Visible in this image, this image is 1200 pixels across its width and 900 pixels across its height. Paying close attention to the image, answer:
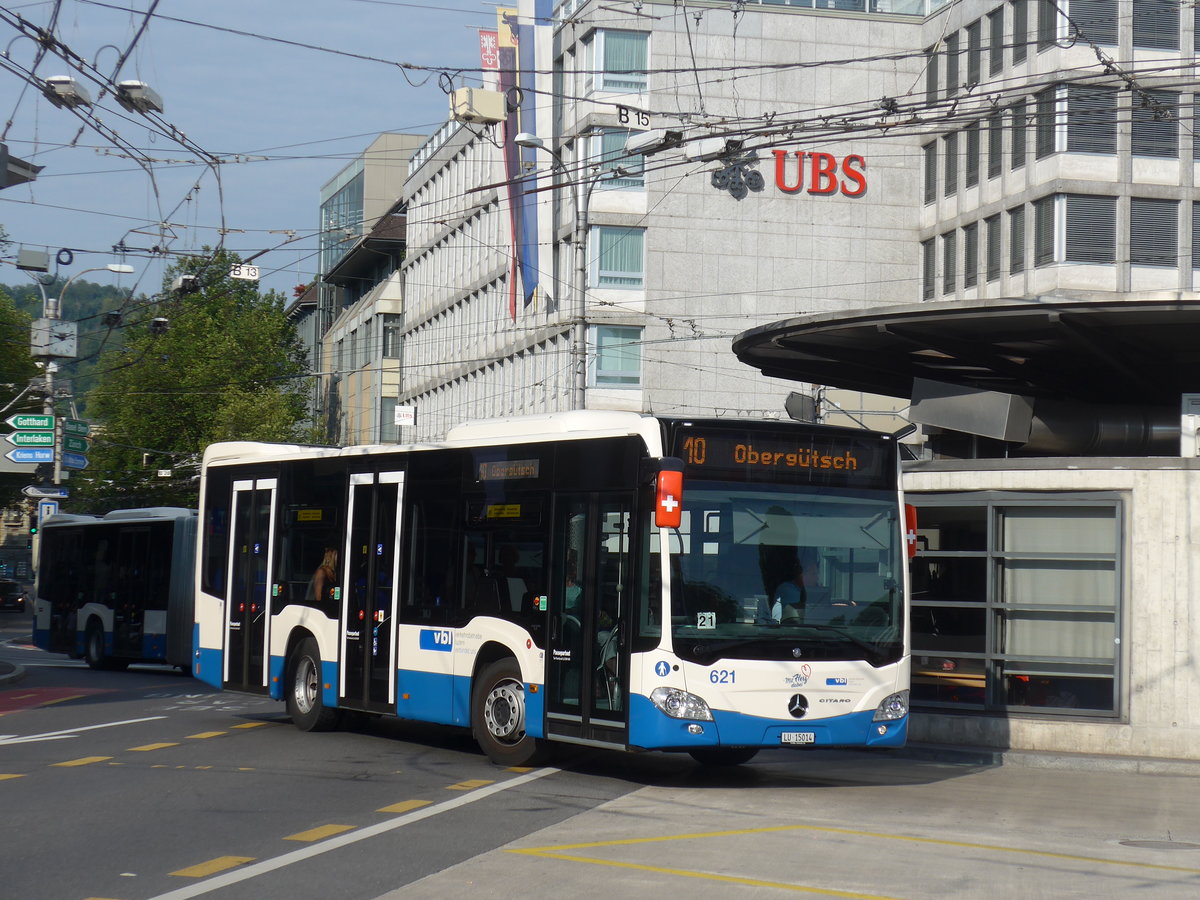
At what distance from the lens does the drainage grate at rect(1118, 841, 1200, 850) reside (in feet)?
34.2

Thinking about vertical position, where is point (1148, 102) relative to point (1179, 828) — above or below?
above

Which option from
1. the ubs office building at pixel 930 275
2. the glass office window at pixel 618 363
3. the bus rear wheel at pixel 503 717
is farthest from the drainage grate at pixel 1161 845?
the glass office window at pixel 618 363

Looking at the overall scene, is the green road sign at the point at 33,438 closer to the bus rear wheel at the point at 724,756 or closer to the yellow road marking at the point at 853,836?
the bus rear wheel at the point at 724,756

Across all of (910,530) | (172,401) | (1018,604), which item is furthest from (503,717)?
(172,401)

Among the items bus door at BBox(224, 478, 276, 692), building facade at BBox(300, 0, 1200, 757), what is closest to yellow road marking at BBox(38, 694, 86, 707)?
bus door at BBox(224, 478, 276, 692)

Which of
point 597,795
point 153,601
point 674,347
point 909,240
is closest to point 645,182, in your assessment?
point 674,347

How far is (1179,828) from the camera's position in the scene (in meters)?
11.5

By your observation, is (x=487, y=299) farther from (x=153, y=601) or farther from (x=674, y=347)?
(x=153, y=601)

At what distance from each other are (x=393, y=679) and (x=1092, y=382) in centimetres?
1033

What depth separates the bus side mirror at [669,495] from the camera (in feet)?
38.7

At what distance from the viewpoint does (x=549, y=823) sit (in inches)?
427

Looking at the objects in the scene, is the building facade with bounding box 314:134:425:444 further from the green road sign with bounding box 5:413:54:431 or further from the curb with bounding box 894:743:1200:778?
the curb with bounding box 894:743:1200:778

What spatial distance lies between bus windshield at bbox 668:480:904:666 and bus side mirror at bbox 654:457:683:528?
656 millimetres

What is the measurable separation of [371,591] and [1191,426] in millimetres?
8515
